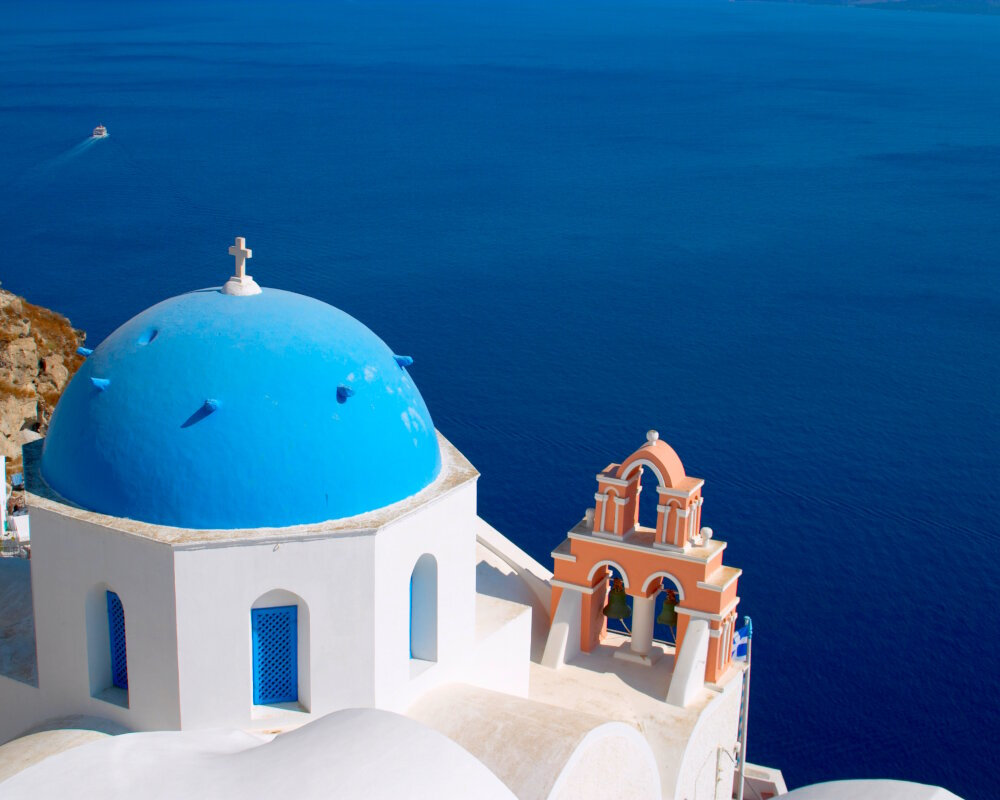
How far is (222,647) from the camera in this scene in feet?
35.9

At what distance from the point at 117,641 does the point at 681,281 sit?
123ft

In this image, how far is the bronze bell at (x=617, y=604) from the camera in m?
15.6

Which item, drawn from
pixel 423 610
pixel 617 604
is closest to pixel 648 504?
pixel 617 604

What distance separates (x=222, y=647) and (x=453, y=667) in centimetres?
265

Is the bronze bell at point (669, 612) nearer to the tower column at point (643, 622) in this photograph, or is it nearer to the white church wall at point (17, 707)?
the tower column at point (643, 622)

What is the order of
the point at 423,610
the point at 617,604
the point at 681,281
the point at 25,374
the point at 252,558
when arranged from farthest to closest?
the point at 681,281 → the point at 25,374 → the point at 617,604 → the point at 423,610 → the point at 252,558

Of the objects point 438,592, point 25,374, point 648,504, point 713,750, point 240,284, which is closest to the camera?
point 240,284

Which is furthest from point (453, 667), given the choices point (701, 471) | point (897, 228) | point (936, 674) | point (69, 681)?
point (897, 228)

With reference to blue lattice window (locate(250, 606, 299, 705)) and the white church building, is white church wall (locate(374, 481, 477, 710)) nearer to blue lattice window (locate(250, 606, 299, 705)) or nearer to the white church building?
the white church building

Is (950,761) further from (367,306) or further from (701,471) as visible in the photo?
(367,306)

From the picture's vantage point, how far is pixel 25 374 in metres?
29.3

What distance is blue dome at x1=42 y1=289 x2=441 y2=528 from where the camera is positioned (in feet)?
35.9

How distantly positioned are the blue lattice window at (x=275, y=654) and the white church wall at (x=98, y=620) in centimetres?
76

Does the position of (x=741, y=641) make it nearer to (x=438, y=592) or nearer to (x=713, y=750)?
(x=713, y=750)
